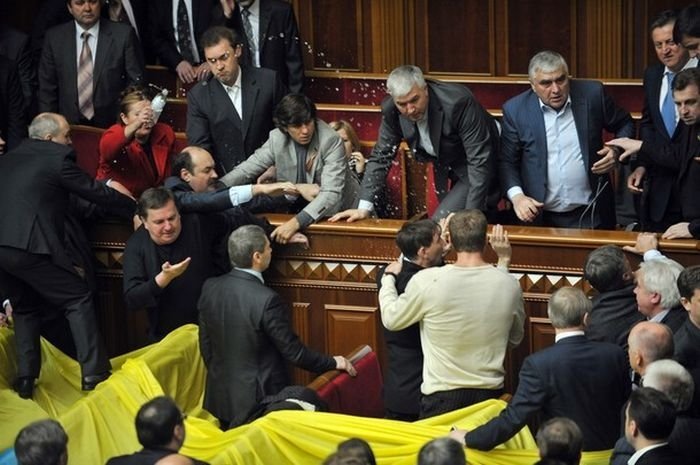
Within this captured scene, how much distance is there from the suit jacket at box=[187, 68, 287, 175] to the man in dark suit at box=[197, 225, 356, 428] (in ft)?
4.65

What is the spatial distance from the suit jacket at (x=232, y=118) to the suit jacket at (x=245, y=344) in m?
1.42

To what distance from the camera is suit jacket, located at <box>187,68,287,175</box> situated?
8.31 m

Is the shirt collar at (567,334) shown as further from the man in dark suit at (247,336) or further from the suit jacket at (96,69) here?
the suit jacket at (96,69)

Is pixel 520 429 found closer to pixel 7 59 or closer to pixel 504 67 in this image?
pixel 7 59

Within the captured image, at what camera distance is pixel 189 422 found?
678cm

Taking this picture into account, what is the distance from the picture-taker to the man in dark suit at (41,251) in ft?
24.1

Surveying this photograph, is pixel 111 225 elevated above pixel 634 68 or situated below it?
below

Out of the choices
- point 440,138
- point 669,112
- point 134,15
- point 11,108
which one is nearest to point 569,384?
point 440,138

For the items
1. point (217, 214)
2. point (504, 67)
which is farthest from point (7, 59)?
point (504, 67)

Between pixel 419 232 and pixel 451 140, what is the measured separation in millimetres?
→ 1135

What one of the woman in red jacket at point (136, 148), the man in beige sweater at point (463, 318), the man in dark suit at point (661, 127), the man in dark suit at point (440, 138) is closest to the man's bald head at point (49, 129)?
the woman in red jacket at point (136, 148)

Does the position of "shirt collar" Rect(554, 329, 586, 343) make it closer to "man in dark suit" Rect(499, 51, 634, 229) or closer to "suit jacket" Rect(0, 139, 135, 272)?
"man in dark suit" Rect(499, 51, 634, 229)

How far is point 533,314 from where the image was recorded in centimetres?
733

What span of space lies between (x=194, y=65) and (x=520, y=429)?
456cm
